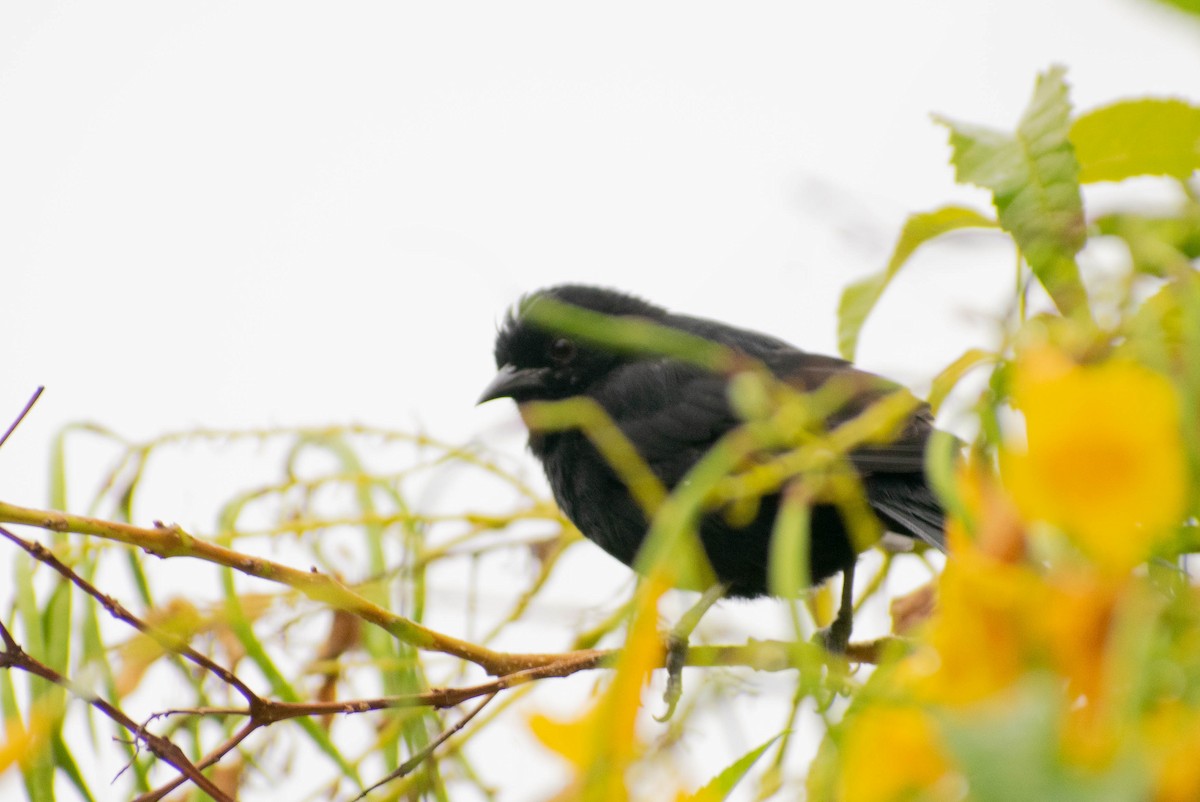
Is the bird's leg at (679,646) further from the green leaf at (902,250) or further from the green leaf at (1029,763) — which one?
the green leaf at (1029,763)

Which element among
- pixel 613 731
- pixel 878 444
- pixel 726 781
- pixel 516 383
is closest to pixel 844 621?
pixel 878 444

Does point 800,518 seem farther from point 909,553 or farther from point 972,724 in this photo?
point 909,553

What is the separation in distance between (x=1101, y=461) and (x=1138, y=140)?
0.81 meters

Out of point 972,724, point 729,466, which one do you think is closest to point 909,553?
point 729,466

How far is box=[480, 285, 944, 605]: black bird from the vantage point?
9.56 feet

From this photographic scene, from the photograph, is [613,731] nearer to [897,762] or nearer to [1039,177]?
[897,762]

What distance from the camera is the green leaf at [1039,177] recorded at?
0.92 metres

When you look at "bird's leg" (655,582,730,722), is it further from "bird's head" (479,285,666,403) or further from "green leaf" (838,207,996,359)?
"bird's head" (479,285,666,403)

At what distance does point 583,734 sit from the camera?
0.53 meters

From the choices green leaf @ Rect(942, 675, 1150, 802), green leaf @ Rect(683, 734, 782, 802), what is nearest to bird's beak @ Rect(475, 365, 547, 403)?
green leaf @ Rect(683, 734, 782, 802)

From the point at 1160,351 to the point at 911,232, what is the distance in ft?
2.20

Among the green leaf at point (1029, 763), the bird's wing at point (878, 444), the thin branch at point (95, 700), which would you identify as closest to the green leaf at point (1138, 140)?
the green leaf at point (1029, 763)

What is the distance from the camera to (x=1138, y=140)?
108 centimetres

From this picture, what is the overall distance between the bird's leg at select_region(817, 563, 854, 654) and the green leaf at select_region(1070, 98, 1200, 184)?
105 centimetres
